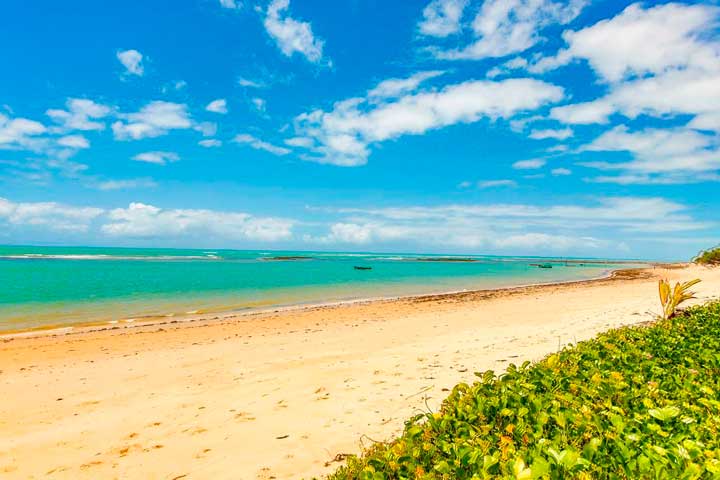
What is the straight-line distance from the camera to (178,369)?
1047 cm

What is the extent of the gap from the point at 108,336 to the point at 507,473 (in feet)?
54.5

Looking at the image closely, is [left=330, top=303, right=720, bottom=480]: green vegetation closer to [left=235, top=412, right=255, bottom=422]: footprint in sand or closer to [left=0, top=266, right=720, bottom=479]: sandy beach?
[left=0, top=266, right=720, bottom=479]: sandy beach

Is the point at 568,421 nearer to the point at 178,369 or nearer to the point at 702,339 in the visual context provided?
the point at 702,339

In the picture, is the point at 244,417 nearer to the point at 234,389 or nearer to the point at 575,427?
the point at 234,389

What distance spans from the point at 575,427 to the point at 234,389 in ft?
21.5

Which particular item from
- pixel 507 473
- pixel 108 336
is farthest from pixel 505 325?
pixel 108 336

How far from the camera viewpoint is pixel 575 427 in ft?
11.7

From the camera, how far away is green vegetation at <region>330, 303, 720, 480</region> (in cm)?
266

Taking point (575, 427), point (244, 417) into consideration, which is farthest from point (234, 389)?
point (575, 427)

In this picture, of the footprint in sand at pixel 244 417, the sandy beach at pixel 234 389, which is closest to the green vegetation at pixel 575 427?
the sandy beach at pixel 234 389

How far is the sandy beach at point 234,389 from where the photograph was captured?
17.6ft

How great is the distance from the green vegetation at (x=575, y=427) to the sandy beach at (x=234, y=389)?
5.51 ft

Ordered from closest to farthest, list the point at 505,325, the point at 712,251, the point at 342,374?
1. the point at 342,374
2. the point at 505,325
3. the point at 712,251

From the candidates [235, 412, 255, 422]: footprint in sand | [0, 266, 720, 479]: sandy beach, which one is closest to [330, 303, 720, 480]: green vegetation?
[0, 266, 720, 479]: sandy beach
